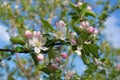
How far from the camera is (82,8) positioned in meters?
3.16

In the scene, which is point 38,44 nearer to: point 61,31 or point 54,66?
point 61,31

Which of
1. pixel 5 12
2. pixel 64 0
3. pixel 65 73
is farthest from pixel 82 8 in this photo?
pixel 64 0

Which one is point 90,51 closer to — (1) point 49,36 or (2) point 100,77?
(1) point 49,36

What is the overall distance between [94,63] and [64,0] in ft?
25.6

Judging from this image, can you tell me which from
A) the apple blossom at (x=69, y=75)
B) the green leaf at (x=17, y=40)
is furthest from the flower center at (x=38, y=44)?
the apple blossom at (x=69, y=75)

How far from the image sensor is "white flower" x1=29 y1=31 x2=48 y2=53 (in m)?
2.86

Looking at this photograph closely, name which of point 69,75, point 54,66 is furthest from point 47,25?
point 69,75

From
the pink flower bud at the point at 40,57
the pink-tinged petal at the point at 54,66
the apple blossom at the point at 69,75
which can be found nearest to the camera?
the pink flower bud at the point at 40,57

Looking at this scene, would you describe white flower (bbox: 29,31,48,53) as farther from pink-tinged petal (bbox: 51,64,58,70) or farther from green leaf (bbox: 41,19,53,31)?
pink-tinged petal (bbox: 51,64,58,70)

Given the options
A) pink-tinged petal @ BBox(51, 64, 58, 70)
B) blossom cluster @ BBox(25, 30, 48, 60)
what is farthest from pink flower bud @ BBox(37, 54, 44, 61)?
pink-tinged petal @ BBox(51, 64, 58, 70)

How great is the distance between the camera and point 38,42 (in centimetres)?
290

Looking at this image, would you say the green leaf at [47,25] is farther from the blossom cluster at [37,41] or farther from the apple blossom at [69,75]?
the apple blossom at [69,75]

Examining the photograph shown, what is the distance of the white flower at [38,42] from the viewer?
9.39ft

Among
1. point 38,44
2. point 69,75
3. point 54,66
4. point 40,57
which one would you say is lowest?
point 40,57
